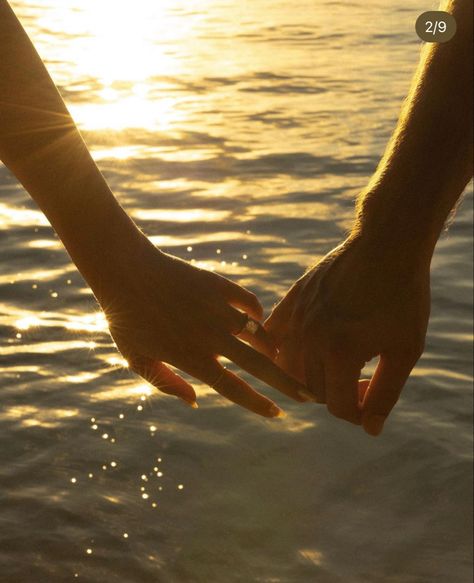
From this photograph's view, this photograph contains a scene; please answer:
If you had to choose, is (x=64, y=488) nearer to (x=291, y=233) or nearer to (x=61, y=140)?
(x=61, y=140)

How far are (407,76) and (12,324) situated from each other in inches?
320

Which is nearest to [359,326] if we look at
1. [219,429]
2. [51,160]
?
[51,160]

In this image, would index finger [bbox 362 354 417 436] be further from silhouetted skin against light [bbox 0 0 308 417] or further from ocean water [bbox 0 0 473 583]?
ocean water [bbox 0 0 473 583]

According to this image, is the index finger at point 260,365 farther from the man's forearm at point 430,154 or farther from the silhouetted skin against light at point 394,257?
the man's forearm at point 430,154

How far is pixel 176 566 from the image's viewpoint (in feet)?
12.6

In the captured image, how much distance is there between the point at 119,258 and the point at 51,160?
0.27 meters

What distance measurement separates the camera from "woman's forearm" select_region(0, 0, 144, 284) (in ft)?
8.81

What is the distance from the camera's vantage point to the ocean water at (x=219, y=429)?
3961 millimetres

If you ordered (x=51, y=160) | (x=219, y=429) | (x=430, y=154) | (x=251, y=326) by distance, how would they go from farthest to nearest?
(x=219, y=429) → (x=251, y=326) → (x=51, y=160) → (x=430, y=154)

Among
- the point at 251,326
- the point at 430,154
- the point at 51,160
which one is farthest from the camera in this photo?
the point at 251,326

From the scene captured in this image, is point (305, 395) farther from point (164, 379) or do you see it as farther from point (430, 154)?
point (430, 154)

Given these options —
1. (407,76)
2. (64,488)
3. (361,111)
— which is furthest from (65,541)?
(407,76)

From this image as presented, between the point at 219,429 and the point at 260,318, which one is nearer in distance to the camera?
the point at 260,318

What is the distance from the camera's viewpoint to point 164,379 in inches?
109
